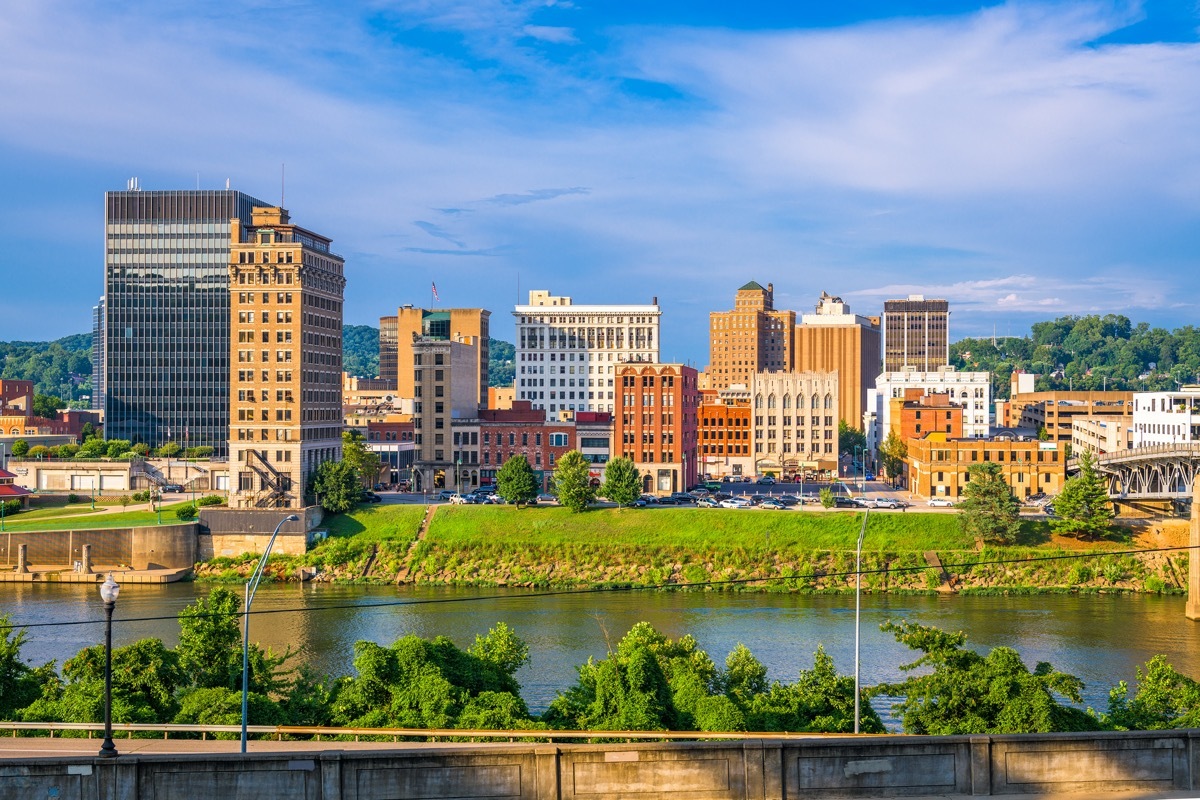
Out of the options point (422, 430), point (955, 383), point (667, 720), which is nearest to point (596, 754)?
point (667, 720)

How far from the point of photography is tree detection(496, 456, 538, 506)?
90.9 m

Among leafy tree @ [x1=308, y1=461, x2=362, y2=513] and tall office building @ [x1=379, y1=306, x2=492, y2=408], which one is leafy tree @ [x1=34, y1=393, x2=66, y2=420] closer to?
tall office building @ [x1=379, y1=306, x2=492, y2=408]

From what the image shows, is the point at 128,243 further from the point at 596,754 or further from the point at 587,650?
the point at 596,754

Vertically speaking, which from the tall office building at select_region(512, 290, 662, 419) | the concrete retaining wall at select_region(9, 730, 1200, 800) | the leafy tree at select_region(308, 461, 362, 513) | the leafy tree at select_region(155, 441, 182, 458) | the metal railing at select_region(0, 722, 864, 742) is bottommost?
the metal railing at select_region(0, 722, 864, 742)

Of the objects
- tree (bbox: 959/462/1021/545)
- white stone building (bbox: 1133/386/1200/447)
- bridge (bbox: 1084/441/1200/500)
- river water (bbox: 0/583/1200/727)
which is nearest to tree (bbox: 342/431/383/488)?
river water (bbox: 0/583/1200/727)

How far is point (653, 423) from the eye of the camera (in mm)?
112500

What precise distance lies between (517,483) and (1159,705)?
61.8m

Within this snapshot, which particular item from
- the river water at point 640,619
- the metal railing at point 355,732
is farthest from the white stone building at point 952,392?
the metal railing at point 355,732

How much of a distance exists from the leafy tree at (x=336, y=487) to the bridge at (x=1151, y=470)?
182ft

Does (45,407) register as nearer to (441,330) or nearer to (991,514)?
(441,330)

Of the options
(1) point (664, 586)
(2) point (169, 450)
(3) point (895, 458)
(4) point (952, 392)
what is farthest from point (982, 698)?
(4) point (952, 392)

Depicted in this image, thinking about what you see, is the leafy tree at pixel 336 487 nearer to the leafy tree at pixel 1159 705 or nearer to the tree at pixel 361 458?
the tree at pixel 361 458

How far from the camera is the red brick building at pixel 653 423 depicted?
111688 millimetres

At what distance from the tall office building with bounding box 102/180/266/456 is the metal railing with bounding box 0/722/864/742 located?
109m
